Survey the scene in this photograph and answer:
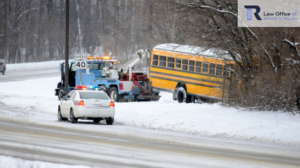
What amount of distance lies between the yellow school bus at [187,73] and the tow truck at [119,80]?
82cm

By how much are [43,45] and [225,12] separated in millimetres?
65990

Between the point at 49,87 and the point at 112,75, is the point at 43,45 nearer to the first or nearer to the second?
the point at 49,87

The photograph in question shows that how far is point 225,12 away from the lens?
55.5 feet

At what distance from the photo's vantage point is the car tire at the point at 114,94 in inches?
1045

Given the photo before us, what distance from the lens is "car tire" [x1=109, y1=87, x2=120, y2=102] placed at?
2655cm

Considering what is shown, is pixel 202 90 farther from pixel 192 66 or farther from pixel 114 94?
pixel 114 94

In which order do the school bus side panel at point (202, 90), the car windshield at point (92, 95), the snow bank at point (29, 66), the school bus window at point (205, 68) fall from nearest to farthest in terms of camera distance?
1. the car windshield at point (92, 95)
2. the school bus side panel at point (202, 90)
3. the school bus window at point (205, 68)
4. the snow bank at point (29, 66)

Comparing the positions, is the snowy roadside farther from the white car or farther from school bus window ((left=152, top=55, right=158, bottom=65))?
school bus window ((left=152, top=55, right=158, bottom=65))

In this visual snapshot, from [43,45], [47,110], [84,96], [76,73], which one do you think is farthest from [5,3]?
[84,96]

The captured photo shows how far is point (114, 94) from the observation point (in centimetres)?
2691

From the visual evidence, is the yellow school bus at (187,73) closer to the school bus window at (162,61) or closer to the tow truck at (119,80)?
the school bus window at (162,61)

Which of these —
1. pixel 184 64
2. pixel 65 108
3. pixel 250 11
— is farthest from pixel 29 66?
pixel 250 11

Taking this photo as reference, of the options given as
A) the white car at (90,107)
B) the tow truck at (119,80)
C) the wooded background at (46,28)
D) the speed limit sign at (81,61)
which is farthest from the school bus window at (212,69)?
the wooded background at (46,28)

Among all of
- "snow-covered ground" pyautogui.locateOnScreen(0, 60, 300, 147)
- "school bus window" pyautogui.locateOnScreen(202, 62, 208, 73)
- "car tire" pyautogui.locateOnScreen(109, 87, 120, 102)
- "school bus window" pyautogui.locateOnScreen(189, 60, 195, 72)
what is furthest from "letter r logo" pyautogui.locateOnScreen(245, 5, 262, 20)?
"car tire" pyautogui.locateOnScreen(109, 87, 120, 102)
